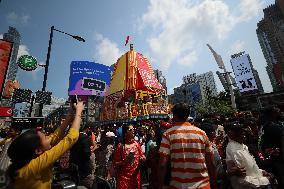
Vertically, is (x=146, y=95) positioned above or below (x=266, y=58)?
below

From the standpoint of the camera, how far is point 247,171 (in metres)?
3.85

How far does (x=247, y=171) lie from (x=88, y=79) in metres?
25.7

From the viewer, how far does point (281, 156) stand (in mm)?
4785

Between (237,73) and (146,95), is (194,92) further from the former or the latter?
(146,95)

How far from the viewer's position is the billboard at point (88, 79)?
1072 inches

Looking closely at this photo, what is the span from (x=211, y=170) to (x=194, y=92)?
303ft

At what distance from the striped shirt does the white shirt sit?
2.14 ft

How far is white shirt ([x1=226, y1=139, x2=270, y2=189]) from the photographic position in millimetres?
3783

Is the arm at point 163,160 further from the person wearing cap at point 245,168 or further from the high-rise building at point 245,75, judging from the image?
the high-rise building at point 245,75

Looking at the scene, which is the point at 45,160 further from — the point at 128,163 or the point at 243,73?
the point at 243,73

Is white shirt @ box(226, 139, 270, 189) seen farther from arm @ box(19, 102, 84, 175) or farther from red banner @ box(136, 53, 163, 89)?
red banner @ box(136, 53, 163, 89)

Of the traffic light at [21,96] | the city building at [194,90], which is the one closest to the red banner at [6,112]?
the traffic light at [21,96]

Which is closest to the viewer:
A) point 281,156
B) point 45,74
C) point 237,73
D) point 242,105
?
point 281,156

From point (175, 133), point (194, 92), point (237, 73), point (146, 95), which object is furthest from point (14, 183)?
point (194, 92)
